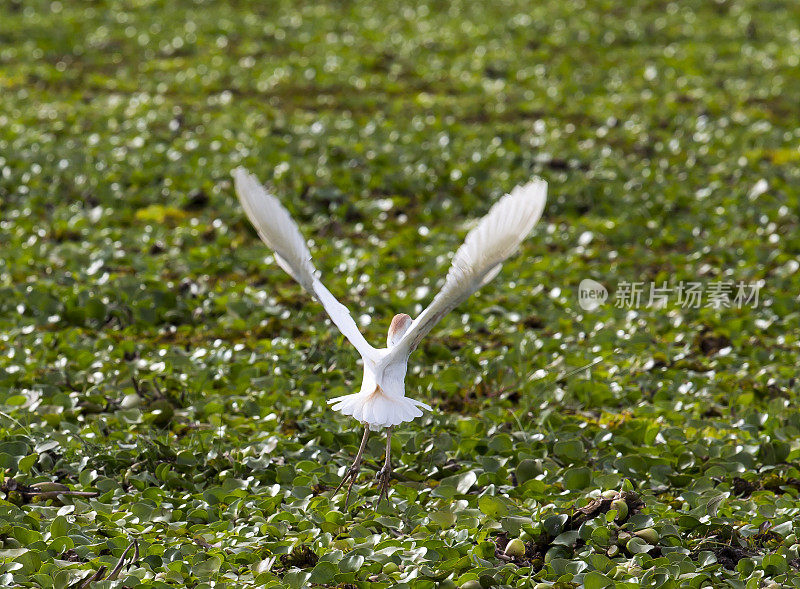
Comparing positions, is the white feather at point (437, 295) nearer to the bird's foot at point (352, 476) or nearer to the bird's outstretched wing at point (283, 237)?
the bird's outstretched wing at point (283, 237)

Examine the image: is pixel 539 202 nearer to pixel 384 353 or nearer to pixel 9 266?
pixel 384 353

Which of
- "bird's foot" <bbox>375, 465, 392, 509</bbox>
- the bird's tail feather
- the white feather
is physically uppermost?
the white feather

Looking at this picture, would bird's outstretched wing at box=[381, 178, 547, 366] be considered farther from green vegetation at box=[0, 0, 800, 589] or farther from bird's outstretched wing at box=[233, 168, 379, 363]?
green vegetation at box=[0, 0, 800, 589]

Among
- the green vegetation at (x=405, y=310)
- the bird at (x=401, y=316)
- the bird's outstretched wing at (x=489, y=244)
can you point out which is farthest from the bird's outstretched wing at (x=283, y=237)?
the green vegetation at (x=405, y=310)

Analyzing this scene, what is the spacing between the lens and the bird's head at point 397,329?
11.7ft

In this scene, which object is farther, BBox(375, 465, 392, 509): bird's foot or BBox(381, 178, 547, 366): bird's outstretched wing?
BBox(375, 465, 392, 509): bird's foot

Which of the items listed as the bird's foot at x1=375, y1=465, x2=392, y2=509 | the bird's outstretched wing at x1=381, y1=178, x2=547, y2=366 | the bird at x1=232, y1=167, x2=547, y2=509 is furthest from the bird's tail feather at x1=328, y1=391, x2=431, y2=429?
the bird's foot at x1=375, y1=465, x2=392, y2=509

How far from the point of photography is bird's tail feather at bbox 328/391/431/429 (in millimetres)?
3191

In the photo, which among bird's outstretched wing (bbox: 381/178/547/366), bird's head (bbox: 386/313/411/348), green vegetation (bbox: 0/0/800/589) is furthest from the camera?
bird's head (bbox: 386/313/411/348)

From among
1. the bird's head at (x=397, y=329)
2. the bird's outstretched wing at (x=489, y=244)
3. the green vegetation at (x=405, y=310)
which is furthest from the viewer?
the bird's head at (x=397, y=329)

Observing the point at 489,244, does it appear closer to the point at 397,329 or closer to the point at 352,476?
the point at 397,329

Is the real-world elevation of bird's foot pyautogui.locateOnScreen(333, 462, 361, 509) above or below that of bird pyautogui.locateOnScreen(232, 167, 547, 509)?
below

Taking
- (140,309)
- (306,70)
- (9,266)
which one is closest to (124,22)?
(306,70)

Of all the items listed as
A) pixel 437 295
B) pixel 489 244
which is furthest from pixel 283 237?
pixel 489 244
